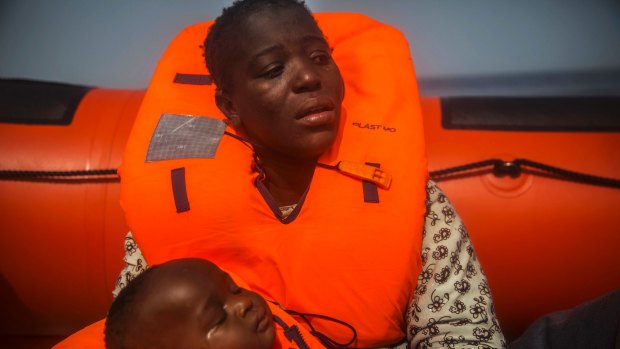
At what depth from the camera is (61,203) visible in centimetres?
129

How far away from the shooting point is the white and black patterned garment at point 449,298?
0.96m

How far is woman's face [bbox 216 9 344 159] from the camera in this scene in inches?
38.7

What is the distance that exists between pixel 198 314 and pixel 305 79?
16.7 inches

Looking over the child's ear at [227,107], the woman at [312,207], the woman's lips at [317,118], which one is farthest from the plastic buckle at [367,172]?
the child's ear at [227,107]

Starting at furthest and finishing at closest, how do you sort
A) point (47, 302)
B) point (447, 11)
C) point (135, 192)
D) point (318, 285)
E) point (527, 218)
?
1. point (447, 11)
2. point (47, 302)
3. point (527, 218)
4. point (135, 192)
5. point (318, 285)

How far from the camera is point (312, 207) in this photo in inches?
41.3

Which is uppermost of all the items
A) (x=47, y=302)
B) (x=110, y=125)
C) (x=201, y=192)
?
(x=110, y=125)

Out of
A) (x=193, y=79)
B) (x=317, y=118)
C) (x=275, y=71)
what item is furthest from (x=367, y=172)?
(x=193, y=79)

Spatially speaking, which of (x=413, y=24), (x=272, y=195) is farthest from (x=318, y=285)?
(x=413, y=24)

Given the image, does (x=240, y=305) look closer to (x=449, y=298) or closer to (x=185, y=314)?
(x=185, y=314)

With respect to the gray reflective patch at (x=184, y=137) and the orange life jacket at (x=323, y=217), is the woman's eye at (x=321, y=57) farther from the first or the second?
the gray reflective patch at (x=184, y=137)

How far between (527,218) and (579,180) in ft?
0.46

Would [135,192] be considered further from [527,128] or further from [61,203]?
[527,128]

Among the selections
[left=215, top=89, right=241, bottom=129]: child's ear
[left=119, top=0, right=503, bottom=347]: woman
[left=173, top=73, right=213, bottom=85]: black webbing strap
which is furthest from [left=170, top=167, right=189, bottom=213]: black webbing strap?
[left=173, top=73, right=213, bottom=85]: black webbing strap
